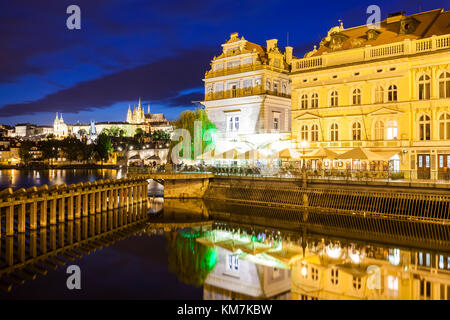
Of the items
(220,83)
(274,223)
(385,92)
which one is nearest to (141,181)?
(274,223)

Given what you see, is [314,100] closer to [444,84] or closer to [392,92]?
[392,92]

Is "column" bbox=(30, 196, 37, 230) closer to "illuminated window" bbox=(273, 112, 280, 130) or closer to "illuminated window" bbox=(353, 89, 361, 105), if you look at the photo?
"illuminated window" bbox=(353, 89, 361, 105)

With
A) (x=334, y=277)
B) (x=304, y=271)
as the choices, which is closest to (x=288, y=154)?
(x=304, y=271)

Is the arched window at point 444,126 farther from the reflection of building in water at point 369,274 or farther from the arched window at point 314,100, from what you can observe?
the reflection of building in water at point 369,274

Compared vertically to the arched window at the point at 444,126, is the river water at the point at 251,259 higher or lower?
lower

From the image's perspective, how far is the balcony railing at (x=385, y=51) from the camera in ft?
114

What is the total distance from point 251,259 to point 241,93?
35299 millimetres

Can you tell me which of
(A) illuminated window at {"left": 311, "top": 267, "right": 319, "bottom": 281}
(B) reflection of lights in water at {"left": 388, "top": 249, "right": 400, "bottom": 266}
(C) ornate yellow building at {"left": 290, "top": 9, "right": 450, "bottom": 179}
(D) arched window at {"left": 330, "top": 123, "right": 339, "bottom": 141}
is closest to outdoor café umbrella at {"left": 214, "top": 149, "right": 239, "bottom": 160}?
(C) ornate yellow building at {"left": 290, "top": 9, "right": 450, "bottom": 179}

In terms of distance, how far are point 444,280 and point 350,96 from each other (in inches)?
975

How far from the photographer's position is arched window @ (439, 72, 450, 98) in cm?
3456

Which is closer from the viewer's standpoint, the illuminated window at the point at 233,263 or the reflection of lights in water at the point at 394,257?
the illuminated window at the point at 233,263

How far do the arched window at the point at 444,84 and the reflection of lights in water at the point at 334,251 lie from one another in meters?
18.6

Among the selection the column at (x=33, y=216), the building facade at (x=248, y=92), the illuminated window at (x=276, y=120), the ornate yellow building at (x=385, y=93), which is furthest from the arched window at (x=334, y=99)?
the column at (x=33, y=216)

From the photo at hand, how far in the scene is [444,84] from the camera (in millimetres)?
34781
